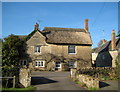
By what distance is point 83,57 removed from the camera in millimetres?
30938

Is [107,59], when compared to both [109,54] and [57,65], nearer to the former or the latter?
[109,54]

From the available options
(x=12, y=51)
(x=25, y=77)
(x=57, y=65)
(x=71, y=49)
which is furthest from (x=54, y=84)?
(x=71, y=49)

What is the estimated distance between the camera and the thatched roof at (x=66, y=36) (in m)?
30.6

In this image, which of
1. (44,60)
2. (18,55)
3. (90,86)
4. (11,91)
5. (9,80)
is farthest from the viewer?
(44,60)

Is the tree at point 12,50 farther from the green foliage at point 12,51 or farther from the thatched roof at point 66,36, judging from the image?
the thatched roof at point 66,36

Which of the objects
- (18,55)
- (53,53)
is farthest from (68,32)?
(18,55)

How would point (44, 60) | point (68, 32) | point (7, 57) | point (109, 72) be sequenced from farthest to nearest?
1. point (68, 32)
2. point (44, 60)
3. point (7, 57)
4. point (109, 72)

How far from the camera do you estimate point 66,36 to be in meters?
32.0

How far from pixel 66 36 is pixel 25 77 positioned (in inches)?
791

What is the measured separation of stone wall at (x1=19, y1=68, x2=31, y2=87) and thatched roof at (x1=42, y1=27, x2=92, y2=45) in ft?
54.7

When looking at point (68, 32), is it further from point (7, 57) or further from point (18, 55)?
point (7, 57)

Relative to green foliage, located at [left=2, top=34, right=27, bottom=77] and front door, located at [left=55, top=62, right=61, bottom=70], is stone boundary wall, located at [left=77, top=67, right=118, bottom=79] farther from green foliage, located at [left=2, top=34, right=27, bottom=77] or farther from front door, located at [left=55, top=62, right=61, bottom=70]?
green foliage, located at [left=2, top=34, right=27, bottom=77]

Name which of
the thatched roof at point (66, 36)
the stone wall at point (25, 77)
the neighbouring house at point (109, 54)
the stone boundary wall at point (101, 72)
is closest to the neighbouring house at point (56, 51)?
the thatched roof at point (66, 36)

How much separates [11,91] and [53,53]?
19.1 metres
